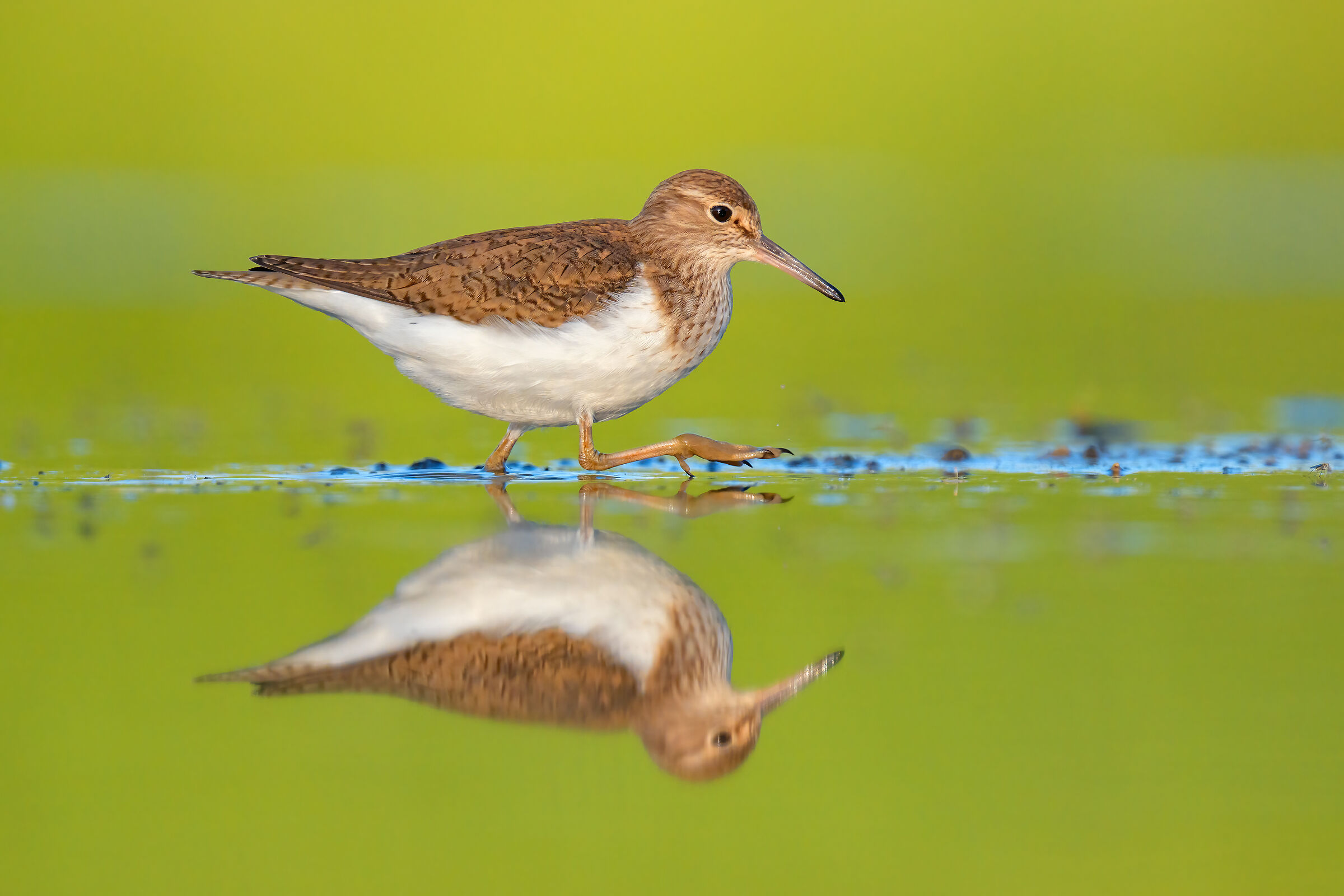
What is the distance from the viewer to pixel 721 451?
8250 mm

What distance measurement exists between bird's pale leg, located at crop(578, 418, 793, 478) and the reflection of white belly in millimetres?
160

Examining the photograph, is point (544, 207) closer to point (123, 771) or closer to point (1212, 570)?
point (1212, 570)

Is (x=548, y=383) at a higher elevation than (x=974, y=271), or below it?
below

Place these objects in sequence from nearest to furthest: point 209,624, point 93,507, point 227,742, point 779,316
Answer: point 227,742, point 209,624, point 93,507, point 779,316

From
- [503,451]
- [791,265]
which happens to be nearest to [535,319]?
[503,451]

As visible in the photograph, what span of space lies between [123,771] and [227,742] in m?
0.29

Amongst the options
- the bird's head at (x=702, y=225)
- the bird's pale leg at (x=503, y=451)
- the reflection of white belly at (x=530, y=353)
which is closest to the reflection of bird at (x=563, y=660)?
the reflection of white belly at (x=530, y=353)

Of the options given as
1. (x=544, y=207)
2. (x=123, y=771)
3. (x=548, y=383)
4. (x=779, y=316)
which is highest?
(x=544, y=207)

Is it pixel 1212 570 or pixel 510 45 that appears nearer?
pixel 1212 570

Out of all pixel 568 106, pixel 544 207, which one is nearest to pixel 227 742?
pixel 544 207

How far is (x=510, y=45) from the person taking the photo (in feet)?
92.9

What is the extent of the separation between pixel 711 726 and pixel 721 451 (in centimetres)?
376

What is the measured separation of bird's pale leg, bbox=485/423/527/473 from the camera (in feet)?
28.5

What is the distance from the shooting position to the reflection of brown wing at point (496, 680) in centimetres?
463
